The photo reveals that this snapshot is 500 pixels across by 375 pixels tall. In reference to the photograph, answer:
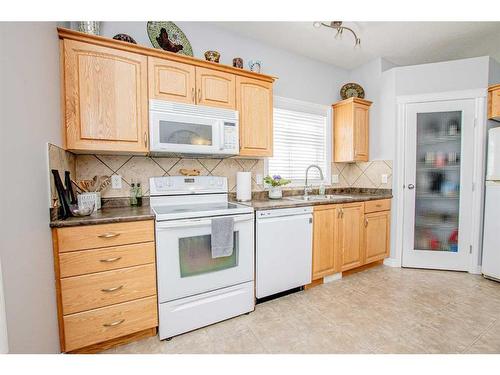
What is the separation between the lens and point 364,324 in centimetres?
173

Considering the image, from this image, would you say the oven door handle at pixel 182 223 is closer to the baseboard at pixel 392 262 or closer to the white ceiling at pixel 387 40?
the white ceiling at pixel 387 40

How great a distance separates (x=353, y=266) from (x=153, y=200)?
230 centimetres

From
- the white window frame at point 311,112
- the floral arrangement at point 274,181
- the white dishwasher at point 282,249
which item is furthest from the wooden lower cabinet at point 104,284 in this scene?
the white window frame at point 311,112

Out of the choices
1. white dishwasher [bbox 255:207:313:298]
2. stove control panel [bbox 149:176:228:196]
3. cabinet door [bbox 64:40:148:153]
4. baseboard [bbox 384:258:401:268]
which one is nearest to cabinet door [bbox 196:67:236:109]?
cabinet door [bbox 64:40:148:153]

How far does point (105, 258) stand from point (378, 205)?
9.43 feet

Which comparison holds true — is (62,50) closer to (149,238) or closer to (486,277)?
(149,238)

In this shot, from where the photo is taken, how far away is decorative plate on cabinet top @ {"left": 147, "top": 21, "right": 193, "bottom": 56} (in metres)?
1.96

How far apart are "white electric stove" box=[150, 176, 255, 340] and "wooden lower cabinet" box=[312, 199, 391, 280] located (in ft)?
2.70

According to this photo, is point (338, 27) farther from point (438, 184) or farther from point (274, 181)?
point (438, 184)

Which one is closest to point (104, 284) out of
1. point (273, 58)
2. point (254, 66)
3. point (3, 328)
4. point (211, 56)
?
point (3, 328)

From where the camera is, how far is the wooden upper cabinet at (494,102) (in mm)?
2469

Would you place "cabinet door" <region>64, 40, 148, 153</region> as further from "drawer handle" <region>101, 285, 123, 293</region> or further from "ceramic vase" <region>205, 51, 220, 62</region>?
"drawer handle" <region>101, 285, 123, 293</region>

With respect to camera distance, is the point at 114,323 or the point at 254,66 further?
the point at 254,66

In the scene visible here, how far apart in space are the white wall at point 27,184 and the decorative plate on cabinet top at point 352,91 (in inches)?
124
